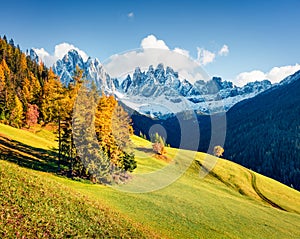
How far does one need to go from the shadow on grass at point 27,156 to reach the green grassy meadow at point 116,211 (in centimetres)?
32

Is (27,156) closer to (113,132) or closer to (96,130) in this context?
(96,130)

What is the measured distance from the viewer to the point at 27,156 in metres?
48.8

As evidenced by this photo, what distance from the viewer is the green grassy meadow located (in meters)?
23.7

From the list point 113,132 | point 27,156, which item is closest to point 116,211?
point 113,132

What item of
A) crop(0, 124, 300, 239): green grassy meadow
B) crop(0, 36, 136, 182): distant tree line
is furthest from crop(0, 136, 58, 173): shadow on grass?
crop(0, 36, 136, 182): distant tree line

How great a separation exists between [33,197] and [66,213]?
3277mm

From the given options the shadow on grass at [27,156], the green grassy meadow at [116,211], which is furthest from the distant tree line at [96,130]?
the green grassy meadow at [116,211]

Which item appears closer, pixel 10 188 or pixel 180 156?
pixel 10 188

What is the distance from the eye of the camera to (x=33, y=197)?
26.2 metres

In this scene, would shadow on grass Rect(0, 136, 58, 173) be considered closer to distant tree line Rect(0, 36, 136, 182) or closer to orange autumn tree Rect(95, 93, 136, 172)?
distant tree line Rect(0, 36, 136, 182)

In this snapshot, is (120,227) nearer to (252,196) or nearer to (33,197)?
(33,197)

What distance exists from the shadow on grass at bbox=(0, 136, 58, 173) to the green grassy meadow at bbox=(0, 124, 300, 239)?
0.32m

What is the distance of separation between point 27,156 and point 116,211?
73.2 feet

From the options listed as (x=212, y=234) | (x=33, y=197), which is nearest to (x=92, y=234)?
(x=33, y=197)
